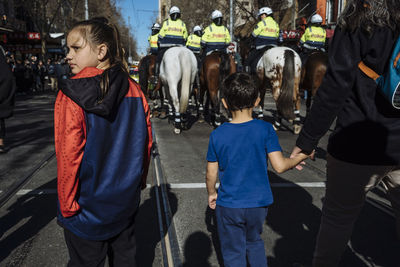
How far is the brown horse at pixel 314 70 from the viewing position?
889cm

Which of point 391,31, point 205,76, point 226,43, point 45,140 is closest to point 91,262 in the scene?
point 391,31

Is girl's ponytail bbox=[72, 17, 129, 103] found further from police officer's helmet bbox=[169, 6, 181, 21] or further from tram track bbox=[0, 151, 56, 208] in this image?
police officer's helmet bbox=[169, 6, 181, 21]

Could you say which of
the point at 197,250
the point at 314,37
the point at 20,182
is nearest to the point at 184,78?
the point at 314,37

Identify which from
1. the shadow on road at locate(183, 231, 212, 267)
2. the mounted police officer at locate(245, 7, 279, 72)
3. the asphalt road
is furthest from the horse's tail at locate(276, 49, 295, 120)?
the shadow on road at locate(183, 231, 212, 267)

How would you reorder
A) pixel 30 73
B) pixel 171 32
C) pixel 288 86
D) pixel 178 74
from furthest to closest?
1. pixel 30 73
2. pixel 171 32
3. pixel 178 74
4. pixel 288 86

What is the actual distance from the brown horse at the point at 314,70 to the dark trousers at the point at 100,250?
7.63m

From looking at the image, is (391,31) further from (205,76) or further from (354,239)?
(205,76)

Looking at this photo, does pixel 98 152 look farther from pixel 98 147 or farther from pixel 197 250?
pixel 197 250

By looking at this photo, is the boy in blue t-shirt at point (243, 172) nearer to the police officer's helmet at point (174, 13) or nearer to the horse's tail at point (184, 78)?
the horse's tail at point (184, 78)

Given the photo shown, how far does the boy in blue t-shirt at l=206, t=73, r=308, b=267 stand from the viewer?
227cm

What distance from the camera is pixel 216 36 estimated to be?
1012cm

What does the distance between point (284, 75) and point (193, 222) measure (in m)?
5.41

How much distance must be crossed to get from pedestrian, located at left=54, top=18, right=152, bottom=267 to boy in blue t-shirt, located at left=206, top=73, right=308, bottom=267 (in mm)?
539

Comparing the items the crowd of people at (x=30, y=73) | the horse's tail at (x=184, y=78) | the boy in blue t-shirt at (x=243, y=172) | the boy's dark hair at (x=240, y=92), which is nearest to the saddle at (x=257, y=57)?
the horse's tail at (x=184, y=78)
